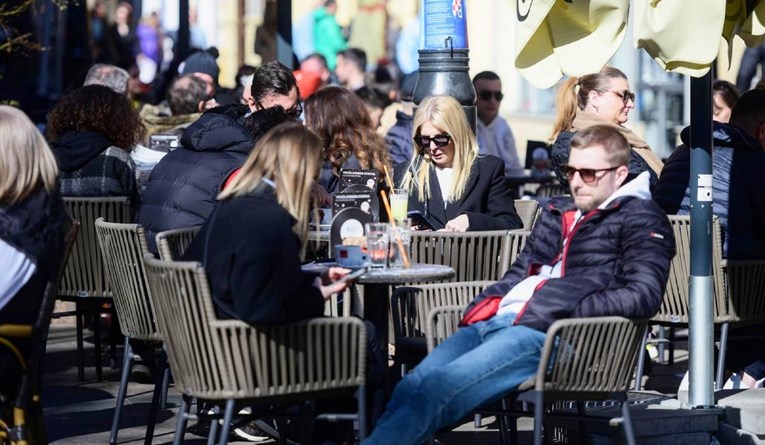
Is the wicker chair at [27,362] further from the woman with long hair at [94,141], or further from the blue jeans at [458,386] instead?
the woman with long hair at [94,141]

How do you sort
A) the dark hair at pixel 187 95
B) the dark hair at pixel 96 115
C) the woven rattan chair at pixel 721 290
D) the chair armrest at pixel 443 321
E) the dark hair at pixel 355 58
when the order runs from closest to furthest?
1. the chair armrest at pixel 443 321
2. the woven rattan chair at pixel 721 290
3. the dark hair at pixel 96 115
4. the dark hair at pixel 187 95
5. the dark hair at pixel 355 58

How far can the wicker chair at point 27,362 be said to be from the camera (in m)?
5.34

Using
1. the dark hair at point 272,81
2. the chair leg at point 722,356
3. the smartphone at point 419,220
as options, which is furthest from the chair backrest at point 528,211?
the dark hair at point 272,81

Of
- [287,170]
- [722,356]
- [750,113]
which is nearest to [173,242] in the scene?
[287,170]

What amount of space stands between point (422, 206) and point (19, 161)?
2.66 m

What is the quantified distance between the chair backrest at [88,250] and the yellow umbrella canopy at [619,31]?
8.92 ft

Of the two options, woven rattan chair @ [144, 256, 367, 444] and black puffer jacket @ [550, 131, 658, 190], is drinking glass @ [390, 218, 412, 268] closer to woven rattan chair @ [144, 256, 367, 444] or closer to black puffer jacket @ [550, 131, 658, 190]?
woven rattan chair @ [144, 256, 367, 444]

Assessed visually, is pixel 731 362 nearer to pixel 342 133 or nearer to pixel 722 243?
pixel 722 243

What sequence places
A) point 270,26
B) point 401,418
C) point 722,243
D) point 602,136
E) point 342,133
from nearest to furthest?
point 401,418
point 602,136
point 722,243
point 342,133
point 270,26

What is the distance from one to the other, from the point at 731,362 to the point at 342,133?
2.28 meters

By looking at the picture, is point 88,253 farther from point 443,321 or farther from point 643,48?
point 643,48

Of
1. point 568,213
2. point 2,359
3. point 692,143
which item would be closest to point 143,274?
point 2,359

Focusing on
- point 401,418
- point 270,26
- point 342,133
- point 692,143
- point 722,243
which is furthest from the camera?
point 270,26

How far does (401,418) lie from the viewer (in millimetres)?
5355
